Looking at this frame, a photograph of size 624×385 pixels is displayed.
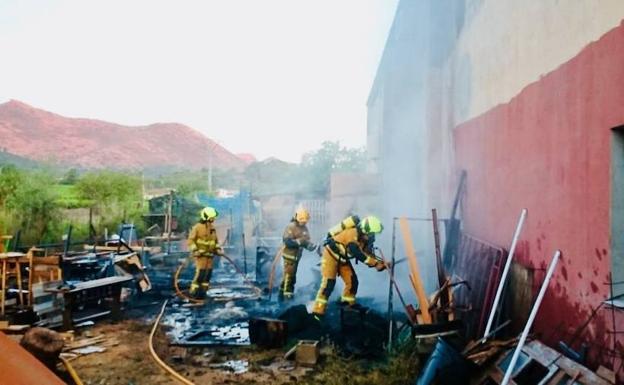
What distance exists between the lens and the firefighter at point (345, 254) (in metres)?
7.25

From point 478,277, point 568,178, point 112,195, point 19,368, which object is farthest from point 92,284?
point 112,195

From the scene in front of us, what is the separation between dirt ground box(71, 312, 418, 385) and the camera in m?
5.55

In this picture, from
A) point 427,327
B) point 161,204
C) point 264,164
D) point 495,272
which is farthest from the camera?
point 264,164

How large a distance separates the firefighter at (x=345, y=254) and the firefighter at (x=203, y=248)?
9.77 ft

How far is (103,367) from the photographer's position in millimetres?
6266

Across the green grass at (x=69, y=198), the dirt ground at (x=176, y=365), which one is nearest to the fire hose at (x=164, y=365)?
the dirt ground at (x=176, y=365)

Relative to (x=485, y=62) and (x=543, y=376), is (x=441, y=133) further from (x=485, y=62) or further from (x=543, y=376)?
(x=543, y=376)

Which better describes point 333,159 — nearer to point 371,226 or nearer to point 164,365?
point 371,226

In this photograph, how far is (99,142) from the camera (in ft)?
203

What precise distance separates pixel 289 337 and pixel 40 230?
13.9 metres

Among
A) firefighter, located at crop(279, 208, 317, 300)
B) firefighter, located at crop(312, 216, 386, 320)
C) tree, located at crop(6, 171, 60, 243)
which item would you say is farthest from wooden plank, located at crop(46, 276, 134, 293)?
tree, located at crop(6, 171, 60, 243)

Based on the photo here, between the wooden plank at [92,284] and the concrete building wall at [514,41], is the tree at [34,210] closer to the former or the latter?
the wooden plank at [92,284]

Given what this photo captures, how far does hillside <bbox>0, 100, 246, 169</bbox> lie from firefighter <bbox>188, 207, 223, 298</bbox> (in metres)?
50.2

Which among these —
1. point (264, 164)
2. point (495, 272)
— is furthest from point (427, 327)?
point (264, 164)
